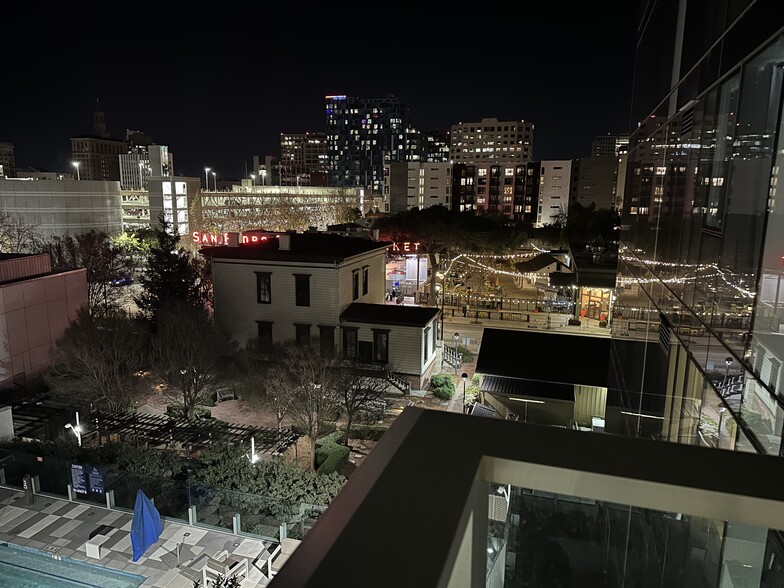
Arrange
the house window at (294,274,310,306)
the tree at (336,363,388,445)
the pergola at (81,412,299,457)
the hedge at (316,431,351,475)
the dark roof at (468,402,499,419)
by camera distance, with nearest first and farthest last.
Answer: the hedge at (316,431,351,475)
the pergola at (81,412,299,457)
the dark roof at (468,402,499,419)
the tree at (336,363,388,445)
the house window at (294,274,310,306)

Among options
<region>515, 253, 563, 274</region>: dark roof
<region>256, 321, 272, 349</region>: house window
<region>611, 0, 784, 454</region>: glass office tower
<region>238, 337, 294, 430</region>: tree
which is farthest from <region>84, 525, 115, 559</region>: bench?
<region>515, 253, 563, 274</region>: dark roof

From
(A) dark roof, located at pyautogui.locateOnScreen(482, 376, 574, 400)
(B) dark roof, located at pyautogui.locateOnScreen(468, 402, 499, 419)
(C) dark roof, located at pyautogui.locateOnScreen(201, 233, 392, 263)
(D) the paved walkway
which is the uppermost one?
(C) dark roof, located at pyautogui.locateOnScreen(201, 233, 392, 263)

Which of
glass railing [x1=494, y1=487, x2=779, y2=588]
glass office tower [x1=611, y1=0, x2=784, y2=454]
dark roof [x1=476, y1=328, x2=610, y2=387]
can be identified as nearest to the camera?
glass railing [x1=494, y1=487, x2=779, y2=588]

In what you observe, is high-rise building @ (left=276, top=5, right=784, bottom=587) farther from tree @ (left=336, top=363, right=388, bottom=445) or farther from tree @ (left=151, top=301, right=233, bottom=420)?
tree @ (left=151, top=301, right=233, bottom=420)

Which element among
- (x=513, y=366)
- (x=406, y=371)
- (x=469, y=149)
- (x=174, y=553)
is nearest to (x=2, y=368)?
(x=174, y=553)

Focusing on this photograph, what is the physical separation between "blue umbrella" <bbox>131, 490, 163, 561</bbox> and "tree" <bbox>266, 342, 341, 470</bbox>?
5242mm

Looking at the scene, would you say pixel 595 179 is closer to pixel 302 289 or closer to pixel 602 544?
pixel 302 289

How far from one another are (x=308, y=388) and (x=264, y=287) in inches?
324

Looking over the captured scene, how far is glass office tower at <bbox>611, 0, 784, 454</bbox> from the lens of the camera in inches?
158

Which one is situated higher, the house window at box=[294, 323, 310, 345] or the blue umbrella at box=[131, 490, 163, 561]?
the house window at box=[294, 323, 310, 345]

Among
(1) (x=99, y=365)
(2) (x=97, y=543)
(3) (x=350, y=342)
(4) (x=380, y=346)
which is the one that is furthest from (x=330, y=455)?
(1) (x=99, y=365)

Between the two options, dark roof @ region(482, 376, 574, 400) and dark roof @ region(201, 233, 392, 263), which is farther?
dark roof @ region(201, 233, 392, 263)

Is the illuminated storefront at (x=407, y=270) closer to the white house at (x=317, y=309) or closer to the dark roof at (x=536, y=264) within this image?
the dark roof at (x=536, y=264)

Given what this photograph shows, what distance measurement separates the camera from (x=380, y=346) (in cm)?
2362
